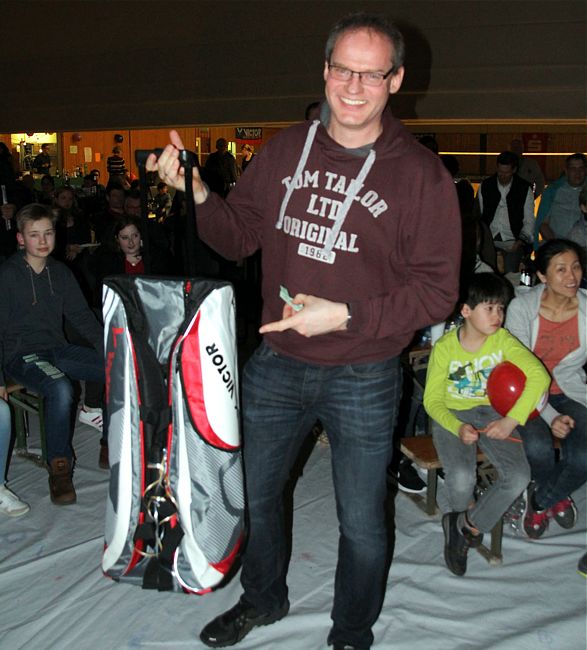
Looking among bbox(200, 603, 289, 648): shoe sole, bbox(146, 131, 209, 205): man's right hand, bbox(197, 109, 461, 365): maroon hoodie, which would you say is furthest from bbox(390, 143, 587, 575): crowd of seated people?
bbox(146, 131, 209, 205): man's right hand

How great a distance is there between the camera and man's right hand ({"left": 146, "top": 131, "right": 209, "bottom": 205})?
1.68m

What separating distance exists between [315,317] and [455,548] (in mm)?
1346

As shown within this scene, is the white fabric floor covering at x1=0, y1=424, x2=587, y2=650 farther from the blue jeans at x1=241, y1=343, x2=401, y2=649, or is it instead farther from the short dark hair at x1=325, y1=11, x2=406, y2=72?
the short dark hair at x1=325, y1=11, x2=406, y2=72

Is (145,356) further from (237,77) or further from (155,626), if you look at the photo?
(237,77)

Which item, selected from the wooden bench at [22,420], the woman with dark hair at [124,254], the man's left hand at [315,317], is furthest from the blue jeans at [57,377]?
the man's left hand at [315,317]

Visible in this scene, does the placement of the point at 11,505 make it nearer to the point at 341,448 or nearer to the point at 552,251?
the point at 341,448

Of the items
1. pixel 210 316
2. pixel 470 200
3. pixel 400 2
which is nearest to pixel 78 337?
pixel 470 200

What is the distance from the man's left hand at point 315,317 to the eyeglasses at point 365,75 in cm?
48

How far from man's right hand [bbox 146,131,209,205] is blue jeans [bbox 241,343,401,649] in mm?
428

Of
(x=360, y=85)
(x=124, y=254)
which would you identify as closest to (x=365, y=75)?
(x=360, y=85)

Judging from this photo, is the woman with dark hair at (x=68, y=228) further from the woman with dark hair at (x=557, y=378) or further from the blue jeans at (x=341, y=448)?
the blue jeans at (x=341, y=448)

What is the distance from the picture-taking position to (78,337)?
15.4 feet

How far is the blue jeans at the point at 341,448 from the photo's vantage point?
176 cm

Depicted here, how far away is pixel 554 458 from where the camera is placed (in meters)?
2.72
